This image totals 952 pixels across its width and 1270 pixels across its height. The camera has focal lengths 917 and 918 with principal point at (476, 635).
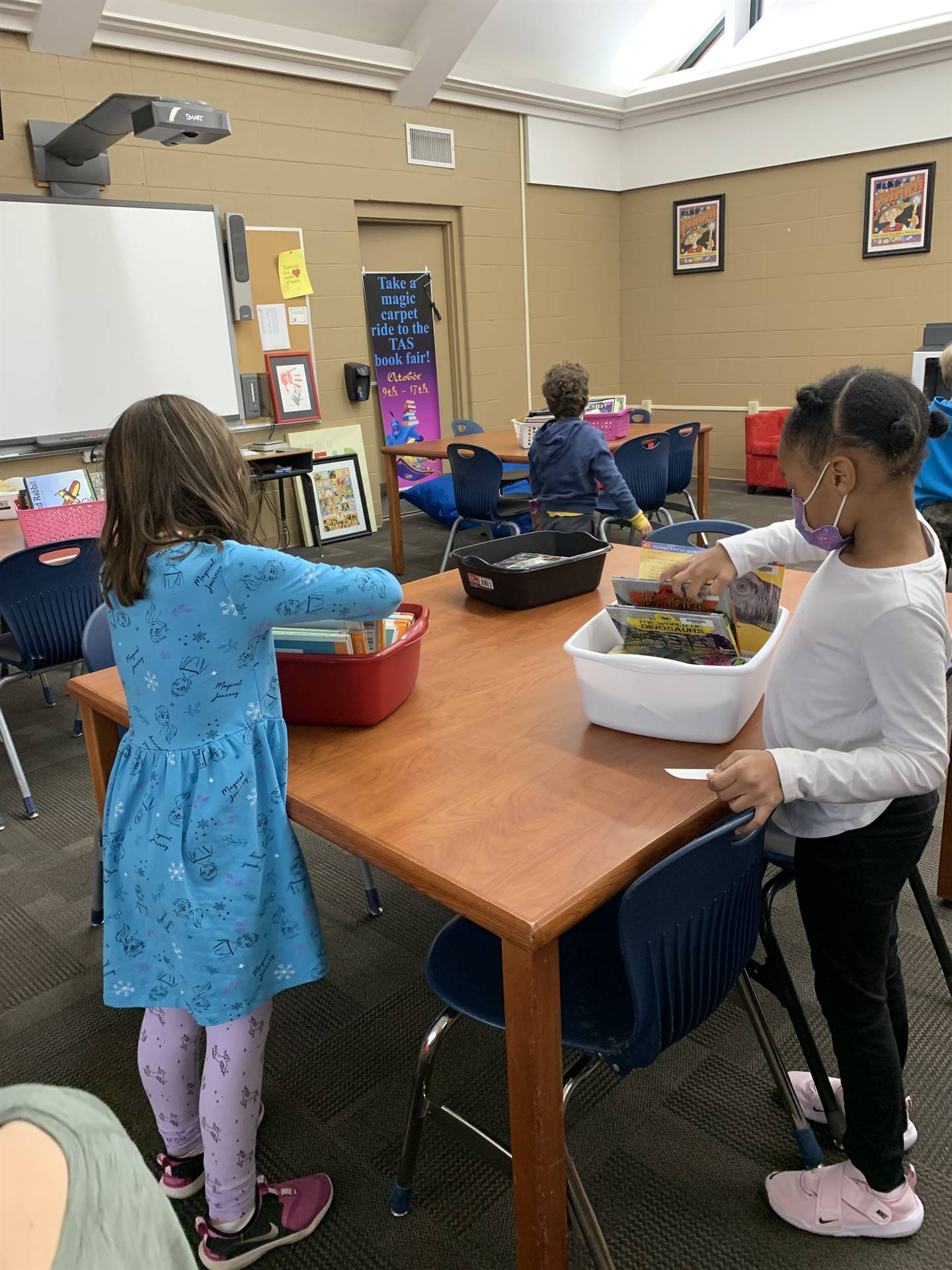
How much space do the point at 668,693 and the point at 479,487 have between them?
315 cm

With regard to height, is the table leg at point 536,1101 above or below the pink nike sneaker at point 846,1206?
above

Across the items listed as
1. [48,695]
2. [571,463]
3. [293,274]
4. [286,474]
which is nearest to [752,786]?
[571,463]

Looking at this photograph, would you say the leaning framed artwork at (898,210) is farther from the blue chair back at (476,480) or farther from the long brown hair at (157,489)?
the long brown hair at (157,489)

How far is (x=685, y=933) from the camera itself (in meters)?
1.11

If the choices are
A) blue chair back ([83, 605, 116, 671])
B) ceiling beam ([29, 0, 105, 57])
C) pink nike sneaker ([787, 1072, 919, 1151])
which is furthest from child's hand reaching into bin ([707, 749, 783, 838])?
ceiling beam ([29, 0, 105, 57])

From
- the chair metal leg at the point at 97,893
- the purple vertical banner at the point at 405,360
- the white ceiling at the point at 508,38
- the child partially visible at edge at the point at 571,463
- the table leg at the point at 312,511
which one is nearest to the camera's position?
the chair metal leg at the point at 97,893

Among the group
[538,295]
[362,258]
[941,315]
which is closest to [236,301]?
[362,258]


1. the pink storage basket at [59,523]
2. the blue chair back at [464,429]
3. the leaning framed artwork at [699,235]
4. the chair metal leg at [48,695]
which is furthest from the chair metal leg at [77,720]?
the leaning framed artwork at [699,235]

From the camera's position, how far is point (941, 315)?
630cm

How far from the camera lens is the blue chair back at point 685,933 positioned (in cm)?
103

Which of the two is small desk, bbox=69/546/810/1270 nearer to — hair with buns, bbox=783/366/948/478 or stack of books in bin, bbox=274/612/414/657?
stack of books in bin, bbox=274/612/414/657

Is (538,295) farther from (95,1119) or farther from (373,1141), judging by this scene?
(95,1119)

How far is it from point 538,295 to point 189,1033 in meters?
6.72

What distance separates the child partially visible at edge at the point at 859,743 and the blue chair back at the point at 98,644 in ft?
4.56
